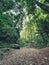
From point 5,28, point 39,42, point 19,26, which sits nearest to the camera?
point 5,28

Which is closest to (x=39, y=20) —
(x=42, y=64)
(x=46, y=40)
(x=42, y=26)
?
(x=42, y=26)

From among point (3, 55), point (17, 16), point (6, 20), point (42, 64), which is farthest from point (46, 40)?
point (42, 64)

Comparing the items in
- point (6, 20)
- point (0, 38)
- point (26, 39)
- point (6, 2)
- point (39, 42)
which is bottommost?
point (26, 39)

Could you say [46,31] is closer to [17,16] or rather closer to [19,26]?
[17,16]

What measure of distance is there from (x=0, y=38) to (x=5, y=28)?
1.16 metres

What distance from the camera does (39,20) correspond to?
1883 centimetres

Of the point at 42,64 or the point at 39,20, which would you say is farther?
the point at 39,20

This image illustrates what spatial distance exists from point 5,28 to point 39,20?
3656 mm

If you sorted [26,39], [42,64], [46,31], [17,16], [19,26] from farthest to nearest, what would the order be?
[26,39]
[19,26]
[17,16]
[46,31]
[42,64]

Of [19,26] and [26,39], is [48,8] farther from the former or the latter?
[26,39]

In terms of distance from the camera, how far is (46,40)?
62.5ft

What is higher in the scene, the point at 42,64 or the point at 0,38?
the point at 42,64

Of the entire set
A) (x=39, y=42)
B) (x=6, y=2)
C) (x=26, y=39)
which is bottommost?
(x=26, y=39)

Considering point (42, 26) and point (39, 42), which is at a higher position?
point (42, 26)
